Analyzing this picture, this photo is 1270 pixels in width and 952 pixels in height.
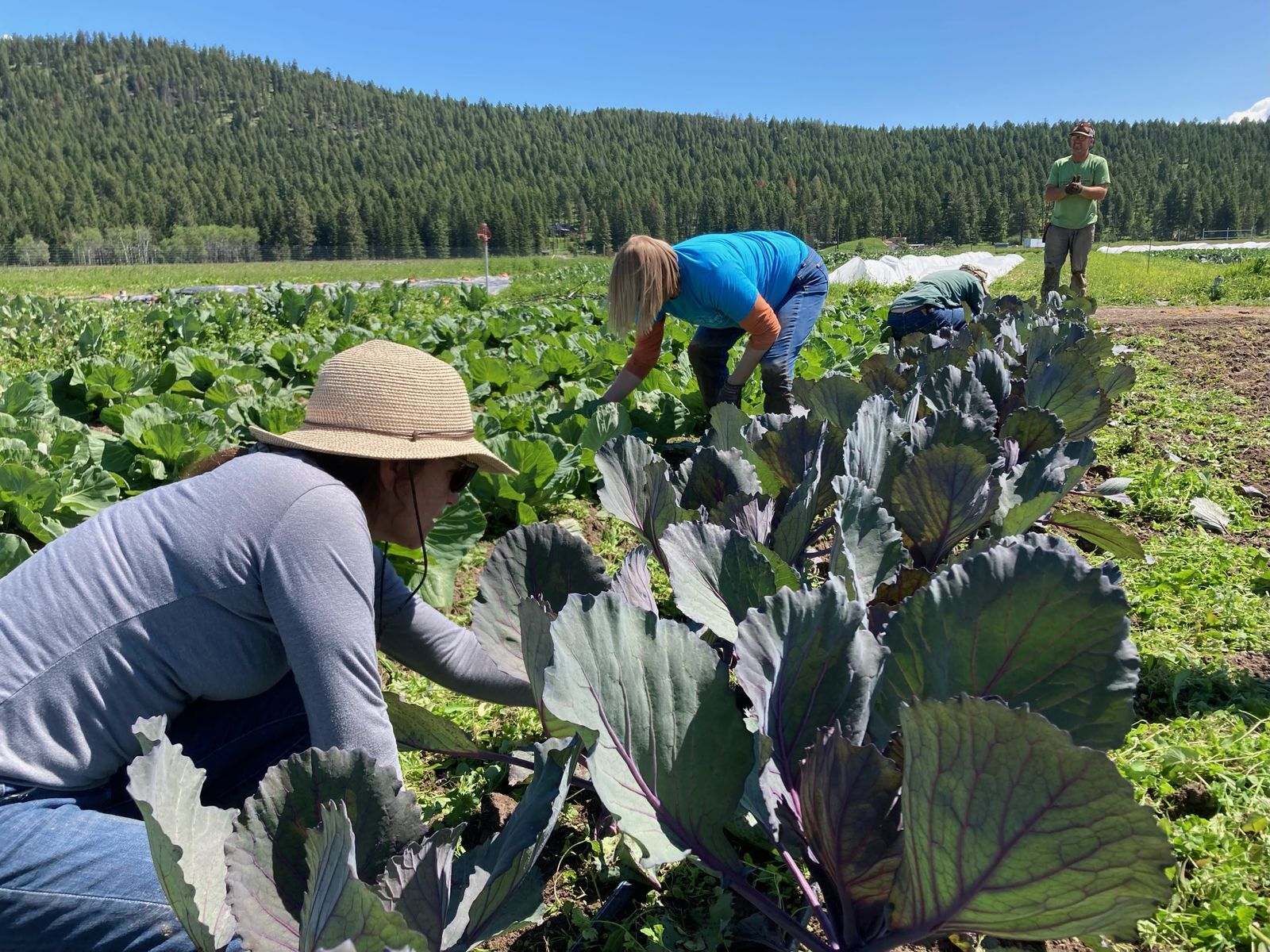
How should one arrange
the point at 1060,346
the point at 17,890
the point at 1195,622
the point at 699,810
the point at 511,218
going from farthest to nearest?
the point at 511,218
the point at 1060,346
the point at 1195,622
the point at 17,890
the point at 699,810

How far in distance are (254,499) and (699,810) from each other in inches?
35.2

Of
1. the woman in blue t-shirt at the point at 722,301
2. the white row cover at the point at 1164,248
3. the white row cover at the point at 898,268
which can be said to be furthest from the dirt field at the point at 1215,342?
the white row cover at the point at 1164,248

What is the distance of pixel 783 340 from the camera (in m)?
4.70

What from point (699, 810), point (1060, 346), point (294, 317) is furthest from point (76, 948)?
point (294, 317)

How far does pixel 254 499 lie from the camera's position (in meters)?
1.39

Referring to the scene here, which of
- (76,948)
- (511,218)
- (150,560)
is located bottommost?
(76,948)

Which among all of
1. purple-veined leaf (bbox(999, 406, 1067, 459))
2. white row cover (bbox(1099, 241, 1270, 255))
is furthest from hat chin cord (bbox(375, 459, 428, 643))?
white row cover (bbox(1099, 241, 1270, 255))

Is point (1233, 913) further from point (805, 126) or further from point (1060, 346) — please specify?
point (805, 126)

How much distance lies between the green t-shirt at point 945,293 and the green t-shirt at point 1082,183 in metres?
3.07

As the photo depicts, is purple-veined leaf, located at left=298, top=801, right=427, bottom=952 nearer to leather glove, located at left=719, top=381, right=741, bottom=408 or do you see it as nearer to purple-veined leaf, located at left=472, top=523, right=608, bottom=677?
purple-veined leaf, located at left=472, top=523, right=608, bottom=677

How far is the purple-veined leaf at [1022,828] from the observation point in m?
0.75

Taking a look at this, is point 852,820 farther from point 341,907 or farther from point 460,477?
point 460,477

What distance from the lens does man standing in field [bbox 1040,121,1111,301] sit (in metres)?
8.66

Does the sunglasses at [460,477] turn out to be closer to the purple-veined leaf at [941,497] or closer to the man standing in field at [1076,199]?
the purple-veined leaf at [941,497]
